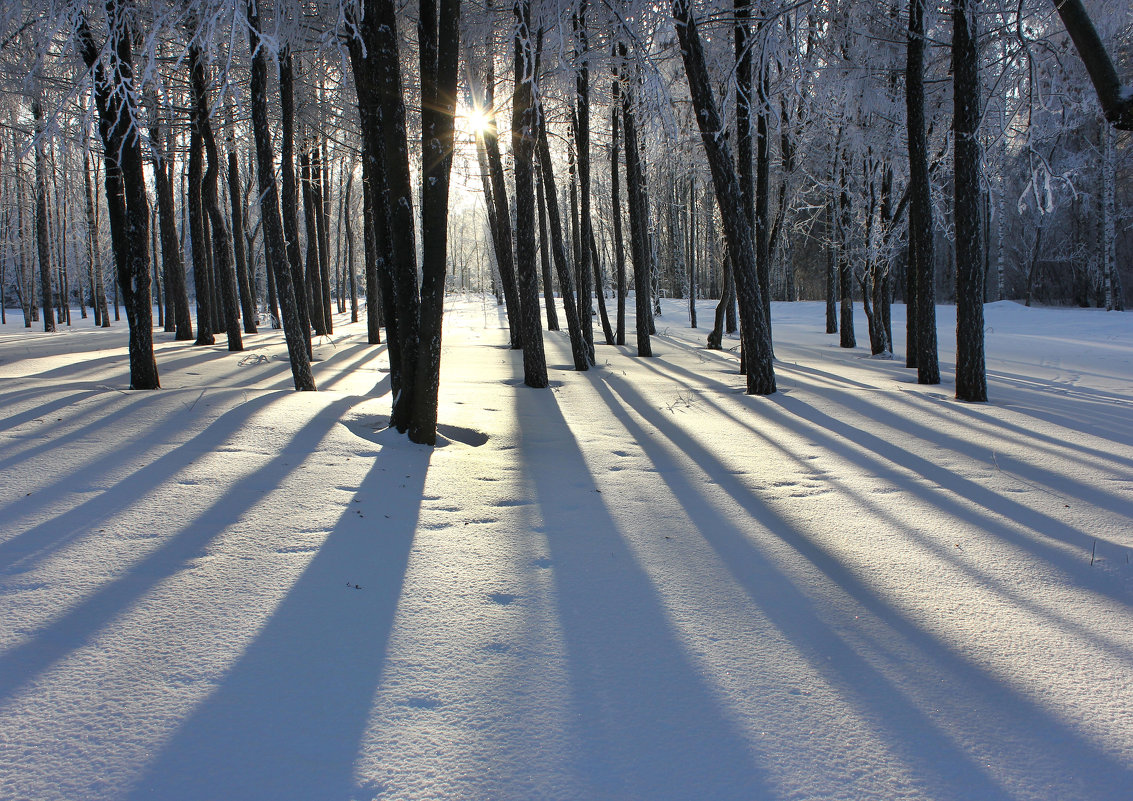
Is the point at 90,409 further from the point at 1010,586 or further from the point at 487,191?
the point at 487,191

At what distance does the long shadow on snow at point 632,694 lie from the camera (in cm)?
159

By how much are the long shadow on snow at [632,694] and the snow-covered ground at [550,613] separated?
10 mm

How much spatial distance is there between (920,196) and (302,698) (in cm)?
941

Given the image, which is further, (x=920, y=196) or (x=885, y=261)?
(x=885, y=261)

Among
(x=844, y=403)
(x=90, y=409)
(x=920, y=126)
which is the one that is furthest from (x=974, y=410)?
(x=90, y=409)

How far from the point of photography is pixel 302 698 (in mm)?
1861

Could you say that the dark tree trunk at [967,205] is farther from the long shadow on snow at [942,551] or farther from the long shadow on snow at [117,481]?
the long shadow on snow at [117,481]

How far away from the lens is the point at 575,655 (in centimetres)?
212

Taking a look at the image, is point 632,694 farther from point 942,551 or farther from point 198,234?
point 198,234

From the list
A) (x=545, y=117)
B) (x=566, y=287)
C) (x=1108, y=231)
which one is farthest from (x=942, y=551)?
(x=1108, y=231)

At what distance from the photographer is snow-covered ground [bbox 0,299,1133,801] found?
1.62 meters

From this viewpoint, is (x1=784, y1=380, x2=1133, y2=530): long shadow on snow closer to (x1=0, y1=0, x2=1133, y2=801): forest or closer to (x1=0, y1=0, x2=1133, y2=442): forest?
(x1=0, y1=0, x2=1133, y2=801): forest

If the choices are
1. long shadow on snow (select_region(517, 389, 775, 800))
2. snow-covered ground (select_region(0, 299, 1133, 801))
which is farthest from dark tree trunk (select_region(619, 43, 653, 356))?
long shadow on snow (select_region(517, 389, 775, 800))

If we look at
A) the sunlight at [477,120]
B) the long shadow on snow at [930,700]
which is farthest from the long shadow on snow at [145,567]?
the sunlight at [477,120]
